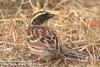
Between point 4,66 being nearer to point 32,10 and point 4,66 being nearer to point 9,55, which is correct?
point 9,55

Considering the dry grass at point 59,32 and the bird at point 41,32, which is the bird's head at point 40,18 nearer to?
the bird at point 41,32

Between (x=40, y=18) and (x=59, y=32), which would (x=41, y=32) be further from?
(x=59, y=32)

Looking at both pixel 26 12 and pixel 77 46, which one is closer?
pixel 77 46

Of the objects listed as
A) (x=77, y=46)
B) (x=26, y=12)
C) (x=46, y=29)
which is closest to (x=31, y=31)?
(x=46, y=29)

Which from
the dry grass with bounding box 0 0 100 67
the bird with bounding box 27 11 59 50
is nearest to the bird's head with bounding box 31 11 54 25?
the bird with bounding box 27 11 59 50

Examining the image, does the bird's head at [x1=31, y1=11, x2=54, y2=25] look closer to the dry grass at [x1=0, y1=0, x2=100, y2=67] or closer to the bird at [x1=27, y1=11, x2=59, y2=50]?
the bird at [x1=27, y1=11, x2=59, y2=50]

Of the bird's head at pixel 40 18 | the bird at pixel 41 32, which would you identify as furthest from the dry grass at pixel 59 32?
the bird's head at pixel 40 18

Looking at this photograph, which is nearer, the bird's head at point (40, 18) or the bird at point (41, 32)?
the bird at point (41, 32)

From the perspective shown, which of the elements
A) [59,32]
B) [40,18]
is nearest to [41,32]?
[40,18]
